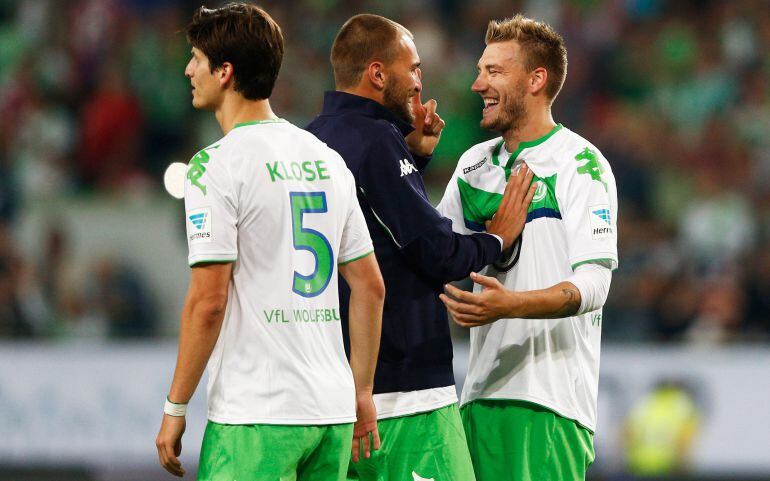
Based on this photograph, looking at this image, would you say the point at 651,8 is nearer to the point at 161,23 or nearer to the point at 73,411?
the point at 161,23

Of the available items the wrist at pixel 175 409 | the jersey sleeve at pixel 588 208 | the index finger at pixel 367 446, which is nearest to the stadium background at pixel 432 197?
the jersey sleeve at pixel 588 208

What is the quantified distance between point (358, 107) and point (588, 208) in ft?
2.74

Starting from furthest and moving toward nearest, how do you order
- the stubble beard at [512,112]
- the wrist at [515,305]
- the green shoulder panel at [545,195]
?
the stubble beard at [512,112] → the green shoulder panel at [545,195] → the wrist at [515,305]

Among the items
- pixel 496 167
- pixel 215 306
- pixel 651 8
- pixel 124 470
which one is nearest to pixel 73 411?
pixel 124 470

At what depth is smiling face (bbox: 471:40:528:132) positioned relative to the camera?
13.8 ft

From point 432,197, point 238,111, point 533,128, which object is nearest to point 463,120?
point 432,197

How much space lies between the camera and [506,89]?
4199 mm

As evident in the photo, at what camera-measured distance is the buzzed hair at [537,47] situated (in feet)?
13.9

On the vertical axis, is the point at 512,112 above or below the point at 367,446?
above

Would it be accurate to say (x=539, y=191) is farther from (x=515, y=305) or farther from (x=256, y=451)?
(x=256, y=451)

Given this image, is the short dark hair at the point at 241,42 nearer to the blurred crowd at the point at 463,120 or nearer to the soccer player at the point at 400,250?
the soccer player at the point at 400,250

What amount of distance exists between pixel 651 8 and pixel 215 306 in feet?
29.9

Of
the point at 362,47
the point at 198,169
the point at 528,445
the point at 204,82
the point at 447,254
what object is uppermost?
the point at 362,47

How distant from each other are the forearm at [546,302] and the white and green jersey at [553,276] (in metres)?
0.17
